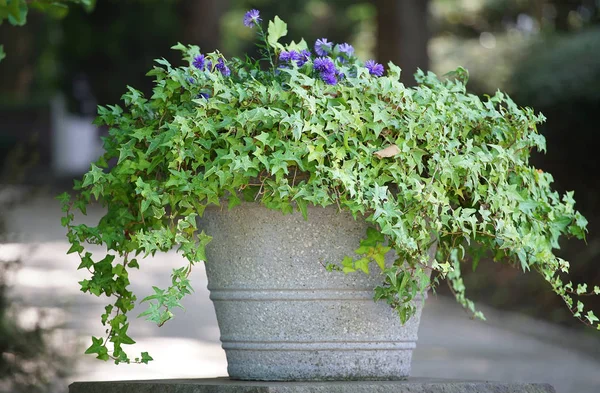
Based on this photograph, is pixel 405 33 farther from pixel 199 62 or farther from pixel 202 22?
pixel 199 62

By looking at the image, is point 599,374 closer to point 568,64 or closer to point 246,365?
point 568,64

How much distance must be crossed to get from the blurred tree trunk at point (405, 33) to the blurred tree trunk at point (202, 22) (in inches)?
117

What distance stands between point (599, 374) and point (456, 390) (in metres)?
3.58

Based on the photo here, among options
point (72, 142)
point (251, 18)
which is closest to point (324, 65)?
point (251, 18)

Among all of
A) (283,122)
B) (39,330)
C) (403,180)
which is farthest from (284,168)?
(39,330)

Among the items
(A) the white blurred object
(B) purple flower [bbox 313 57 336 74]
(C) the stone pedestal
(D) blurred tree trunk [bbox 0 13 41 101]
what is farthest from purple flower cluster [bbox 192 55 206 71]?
(D) blurred tree trunk [bbox 0 13 41 101]

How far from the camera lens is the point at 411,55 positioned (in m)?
8.08

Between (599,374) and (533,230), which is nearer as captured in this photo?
(533,230)

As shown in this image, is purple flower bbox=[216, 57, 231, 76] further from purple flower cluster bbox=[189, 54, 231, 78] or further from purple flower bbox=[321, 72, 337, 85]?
purple flower bbox=[321, 72, 337, 85]

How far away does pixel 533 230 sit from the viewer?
230 centimetres

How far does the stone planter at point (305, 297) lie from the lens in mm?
2197

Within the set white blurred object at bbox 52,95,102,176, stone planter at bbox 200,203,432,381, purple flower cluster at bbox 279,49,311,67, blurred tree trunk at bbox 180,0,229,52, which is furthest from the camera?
white blurred object at bbox 52,95,102,176

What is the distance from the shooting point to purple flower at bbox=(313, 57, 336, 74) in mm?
2244

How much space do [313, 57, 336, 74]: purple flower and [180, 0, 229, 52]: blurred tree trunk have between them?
8393mm
